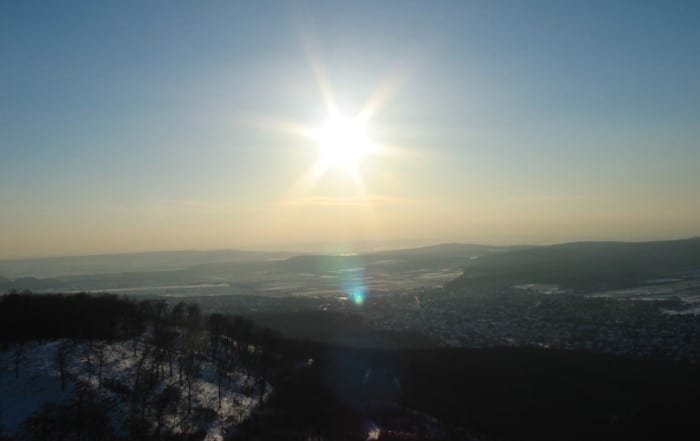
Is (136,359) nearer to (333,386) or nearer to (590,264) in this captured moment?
(333,386)

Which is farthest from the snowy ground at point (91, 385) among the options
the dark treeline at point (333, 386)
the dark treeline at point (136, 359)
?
the dark treeline at point (333, 386)

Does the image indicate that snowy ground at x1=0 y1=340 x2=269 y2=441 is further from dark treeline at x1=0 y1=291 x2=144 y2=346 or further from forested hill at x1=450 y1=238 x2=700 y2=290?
forested hill at x1=450 y1=238 x2=700 y2=290

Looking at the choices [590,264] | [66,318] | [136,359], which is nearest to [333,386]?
[136,359]

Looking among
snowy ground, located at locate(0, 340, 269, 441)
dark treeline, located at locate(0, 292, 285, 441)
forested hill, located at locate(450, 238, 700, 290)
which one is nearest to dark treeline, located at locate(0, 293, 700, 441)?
dark treeline, located at locate(0, 292, 285, 441)

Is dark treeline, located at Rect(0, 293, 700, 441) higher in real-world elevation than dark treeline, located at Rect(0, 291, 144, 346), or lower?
lower

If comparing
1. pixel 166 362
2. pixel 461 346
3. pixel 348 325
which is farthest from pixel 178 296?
pixel 166 362

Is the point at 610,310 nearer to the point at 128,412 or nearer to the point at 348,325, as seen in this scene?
the point at 348,325

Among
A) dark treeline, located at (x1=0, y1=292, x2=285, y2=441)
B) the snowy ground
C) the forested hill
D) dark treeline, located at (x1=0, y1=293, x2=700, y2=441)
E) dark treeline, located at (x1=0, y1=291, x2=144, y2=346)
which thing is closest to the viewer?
dark treeline, located at (x1=0, y1=292, x2=285, y2=441)
